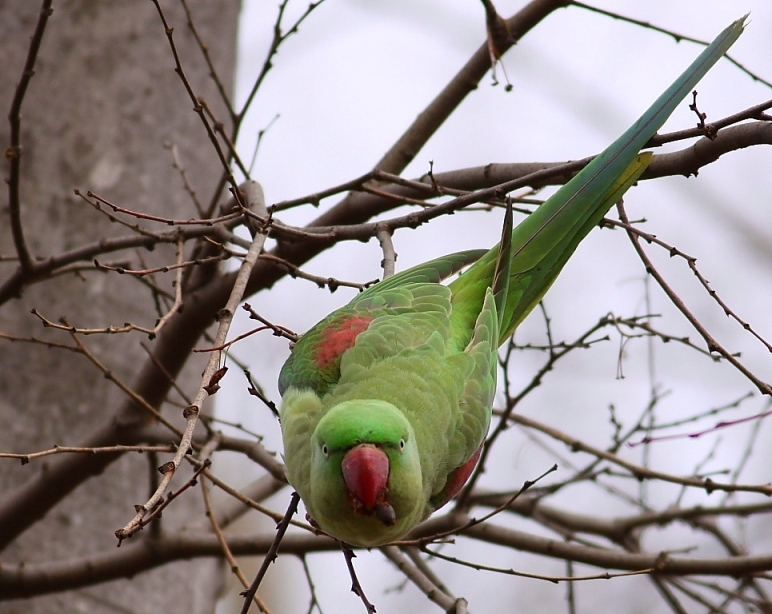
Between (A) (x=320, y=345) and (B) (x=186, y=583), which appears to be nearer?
(A) (x=320, y=345)

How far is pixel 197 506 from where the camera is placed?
4.16 meters

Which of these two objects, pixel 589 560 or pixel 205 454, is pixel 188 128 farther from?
pixel 589 560

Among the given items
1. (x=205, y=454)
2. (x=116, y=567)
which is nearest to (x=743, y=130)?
(x=205, y=454)

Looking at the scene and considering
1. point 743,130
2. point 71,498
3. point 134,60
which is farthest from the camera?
point 134,60

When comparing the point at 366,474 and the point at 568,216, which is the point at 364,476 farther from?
the point at 568,216

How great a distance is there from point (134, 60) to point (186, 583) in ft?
8.89

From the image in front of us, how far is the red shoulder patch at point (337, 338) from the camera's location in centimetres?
271

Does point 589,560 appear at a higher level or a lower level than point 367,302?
lower

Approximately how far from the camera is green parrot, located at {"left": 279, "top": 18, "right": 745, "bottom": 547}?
2.11 m

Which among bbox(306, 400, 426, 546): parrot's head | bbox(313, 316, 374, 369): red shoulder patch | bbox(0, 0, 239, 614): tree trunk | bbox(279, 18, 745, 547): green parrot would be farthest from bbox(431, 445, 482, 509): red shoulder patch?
bbox(0, 0, 239, 614): tree trunk

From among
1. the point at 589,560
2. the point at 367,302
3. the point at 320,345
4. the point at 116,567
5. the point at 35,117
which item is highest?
the point at 35,117

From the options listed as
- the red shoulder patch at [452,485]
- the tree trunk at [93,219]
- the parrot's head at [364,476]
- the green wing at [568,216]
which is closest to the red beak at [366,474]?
the parrot's head at [364,476]

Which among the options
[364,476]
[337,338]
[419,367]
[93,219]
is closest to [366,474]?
[364,476]

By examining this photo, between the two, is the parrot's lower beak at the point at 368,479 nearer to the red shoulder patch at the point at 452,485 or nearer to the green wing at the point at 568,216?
the red shoulder patch at the point at 452,485
